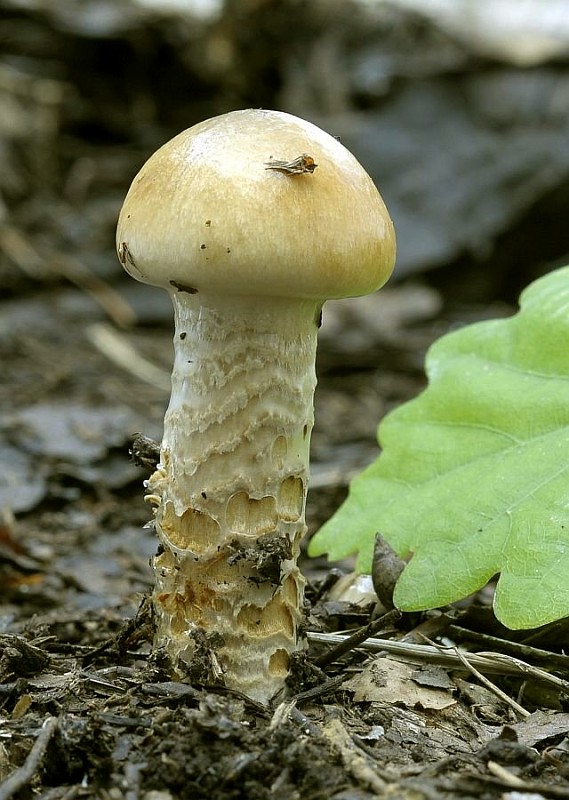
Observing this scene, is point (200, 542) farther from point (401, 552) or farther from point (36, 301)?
point (36, 301)

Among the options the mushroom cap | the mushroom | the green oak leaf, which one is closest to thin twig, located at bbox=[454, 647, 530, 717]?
the green oak leaf

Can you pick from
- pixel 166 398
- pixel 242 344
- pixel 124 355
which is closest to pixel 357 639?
pixel 242 344

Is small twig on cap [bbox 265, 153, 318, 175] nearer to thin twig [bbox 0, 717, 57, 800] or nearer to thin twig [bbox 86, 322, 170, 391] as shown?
thin twig [bbox 0, 717, 57, 800]

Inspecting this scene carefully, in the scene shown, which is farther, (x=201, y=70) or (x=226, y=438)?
(x=201, y=70)

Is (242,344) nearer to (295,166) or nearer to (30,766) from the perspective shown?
(295,166)

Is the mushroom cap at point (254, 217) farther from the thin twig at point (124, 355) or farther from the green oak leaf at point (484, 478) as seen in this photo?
the thin twig at point (124, 355)

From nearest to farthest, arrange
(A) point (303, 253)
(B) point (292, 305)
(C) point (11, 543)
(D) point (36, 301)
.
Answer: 1. (A) point (303, 253)
2. (B) point (292, 305)
3. (C) point (11, 543)
4. (D) point (36, 301)

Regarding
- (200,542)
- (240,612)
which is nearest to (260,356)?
(200,542)
